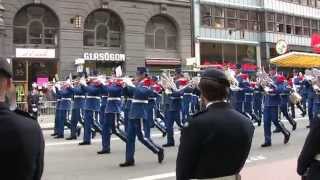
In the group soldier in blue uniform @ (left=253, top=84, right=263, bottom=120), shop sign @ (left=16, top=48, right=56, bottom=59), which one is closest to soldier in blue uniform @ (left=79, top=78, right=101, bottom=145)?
soldier in blue uniform @ (left=253, top=84, right=263, bottom=120)

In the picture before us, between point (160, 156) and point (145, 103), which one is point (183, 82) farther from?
point (160, 156)

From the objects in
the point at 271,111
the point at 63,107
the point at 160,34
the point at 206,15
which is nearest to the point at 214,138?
the point at 271,111

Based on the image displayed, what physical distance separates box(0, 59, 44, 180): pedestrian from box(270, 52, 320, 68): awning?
3428cm

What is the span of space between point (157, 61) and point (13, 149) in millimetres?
35586

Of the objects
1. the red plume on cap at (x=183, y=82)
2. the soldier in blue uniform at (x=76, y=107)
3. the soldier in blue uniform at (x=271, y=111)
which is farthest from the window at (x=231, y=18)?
the soldier in blue uniform at (x=271, y=111)

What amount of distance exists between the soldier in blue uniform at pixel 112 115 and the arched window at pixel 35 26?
20.7 meters

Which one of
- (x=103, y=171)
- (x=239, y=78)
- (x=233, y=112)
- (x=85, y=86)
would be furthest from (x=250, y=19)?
(x=233, y=112)

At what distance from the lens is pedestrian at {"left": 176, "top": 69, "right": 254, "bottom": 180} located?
387 cm

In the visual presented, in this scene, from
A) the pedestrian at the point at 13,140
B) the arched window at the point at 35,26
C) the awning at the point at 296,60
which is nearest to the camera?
the pedestrian at the point at 13,140

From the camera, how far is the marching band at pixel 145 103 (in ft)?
39.0

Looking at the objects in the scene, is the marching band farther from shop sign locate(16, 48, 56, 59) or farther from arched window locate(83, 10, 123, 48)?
arched window locate(83, 10, 123, 48)

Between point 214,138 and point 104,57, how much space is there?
32.6 meters

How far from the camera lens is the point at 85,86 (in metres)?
15.8

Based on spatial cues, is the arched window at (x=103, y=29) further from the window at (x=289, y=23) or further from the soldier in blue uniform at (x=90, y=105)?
the soldier in blue uniform at (x=90, y=105)
